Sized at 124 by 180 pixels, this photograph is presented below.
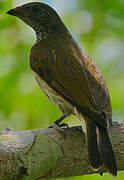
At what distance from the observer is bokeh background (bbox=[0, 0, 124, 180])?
501cm

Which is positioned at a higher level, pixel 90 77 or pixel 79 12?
pixel 79 12

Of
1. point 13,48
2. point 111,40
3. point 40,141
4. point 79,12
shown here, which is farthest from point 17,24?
point 40,141

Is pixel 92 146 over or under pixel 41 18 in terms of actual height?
under

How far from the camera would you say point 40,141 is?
3.49 meters

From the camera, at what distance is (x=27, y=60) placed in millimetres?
5406

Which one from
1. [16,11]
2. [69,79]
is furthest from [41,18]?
[69,79]

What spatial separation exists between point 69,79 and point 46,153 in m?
1.07

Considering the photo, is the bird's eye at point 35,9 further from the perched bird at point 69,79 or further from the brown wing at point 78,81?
the brown wing at point 78,81

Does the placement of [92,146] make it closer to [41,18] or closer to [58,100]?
[58,100]

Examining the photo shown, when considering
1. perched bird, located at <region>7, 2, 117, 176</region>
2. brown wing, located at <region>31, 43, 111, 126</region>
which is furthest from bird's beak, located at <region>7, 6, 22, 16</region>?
brown wing, located at <region>31, 43, 111, 126</region>

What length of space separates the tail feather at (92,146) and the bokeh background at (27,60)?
71 cm

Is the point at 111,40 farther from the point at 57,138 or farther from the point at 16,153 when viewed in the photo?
the point at 16,153

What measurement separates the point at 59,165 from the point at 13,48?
7.78 feet

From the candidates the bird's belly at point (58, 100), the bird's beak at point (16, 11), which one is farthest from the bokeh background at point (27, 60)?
the bird's belly at point (58, 100)
